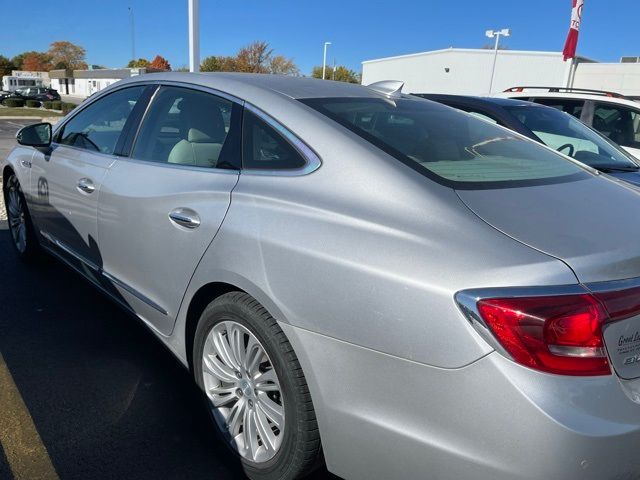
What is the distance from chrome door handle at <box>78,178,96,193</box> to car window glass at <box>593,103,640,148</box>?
6442mm

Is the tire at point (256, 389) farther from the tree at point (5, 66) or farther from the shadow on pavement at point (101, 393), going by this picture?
the tree at point (5, 66)

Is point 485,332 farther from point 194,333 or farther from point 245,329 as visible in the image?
point 194,333

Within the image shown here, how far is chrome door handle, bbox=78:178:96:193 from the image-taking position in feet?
10.5

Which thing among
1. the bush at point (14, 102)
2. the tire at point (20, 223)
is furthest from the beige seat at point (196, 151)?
the bush at point (14, 102)

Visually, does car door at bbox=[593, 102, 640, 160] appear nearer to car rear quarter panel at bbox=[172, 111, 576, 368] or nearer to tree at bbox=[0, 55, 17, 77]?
car rear quarter panel at bbox=[172, 111, 576, 368]

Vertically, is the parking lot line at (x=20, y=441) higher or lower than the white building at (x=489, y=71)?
lower

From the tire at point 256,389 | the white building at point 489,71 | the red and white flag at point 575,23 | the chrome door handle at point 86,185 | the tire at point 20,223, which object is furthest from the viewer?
the white building at point 489,71

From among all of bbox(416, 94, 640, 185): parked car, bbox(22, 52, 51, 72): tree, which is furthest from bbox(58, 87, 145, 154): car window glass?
bbox(22, 52, 51, 72): tree

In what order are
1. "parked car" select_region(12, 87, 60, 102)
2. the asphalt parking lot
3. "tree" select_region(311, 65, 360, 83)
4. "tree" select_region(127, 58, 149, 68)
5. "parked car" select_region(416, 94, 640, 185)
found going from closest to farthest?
the asphalt parking lot
"parked car" select_region(416, 94, 640, 185)
"parked car" select_region(12, 87, 60, 102)
"tree" select_region(311, 65, 360, 83)
"tree" select_region(127, 58, 149, 68)

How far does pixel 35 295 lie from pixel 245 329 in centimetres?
272

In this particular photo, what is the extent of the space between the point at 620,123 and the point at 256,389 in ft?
21.8

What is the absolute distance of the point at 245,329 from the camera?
2176 millimetres

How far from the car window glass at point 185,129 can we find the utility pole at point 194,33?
779 centimetres

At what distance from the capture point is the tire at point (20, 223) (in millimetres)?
4570
